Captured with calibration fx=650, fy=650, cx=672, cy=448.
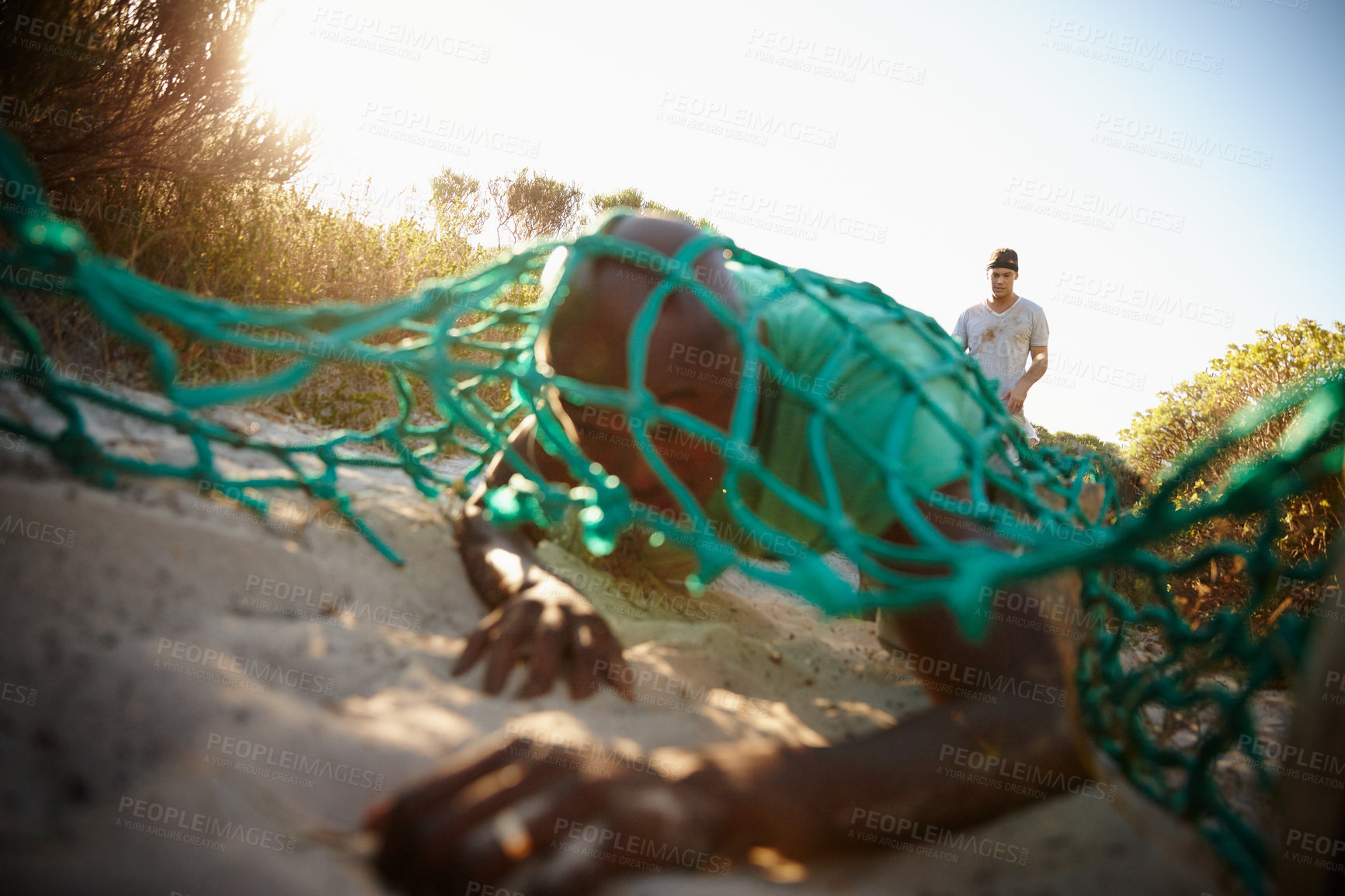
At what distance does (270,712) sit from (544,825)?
48 centimetres

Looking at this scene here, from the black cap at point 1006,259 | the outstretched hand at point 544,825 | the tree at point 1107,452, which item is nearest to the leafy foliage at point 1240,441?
the tree at point 1107,452

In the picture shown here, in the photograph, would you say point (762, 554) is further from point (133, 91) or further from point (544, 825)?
point (133, 91)

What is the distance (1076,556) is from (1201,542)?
4.19 meters

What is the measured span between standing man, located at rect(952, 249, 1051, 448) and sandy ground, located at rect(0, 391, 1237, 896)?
3.03m

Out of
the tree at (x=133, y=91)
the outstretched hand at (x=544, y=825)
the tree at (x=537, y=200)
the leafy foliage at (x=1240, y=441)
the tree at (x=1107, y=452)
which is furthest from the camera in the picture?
the tree at (x=537, y=200)

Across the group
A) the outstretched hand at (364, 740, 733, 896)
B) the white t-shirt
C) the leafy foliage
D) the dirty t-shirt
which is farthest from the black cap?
the outstretched hand at (364, 740, 733, 896)

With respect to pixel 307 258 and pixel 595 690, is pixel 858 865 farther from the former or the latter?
pixel 307 258

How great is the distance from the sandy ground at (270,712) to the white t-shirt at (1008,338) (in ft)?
10.0

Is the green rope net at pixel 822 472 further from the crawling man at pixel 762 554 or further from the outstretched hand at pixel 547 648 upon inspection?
the outstretched hand at pixel 547 648

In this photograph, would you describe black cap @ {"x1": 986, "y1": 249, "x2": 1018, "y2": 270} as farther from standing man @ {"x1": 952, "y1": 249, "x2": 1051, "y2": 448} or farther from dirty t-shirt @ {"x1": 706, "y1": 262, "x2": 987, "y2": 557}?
dirty t-shirt @ {"x1": 706, "y1": 262, "x2": 987, "y2": 557}

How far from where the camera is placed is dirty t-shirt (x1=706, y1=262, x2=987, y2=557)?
1386 millimetres

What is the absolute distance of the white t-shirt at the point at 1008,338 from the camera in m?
4.14

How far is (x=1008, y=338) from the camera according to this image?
4.16 metres

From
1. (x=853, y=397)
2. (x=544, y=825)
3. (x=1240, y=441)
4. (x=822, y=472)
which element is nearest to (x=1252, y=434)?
(x=1240, y=441)
